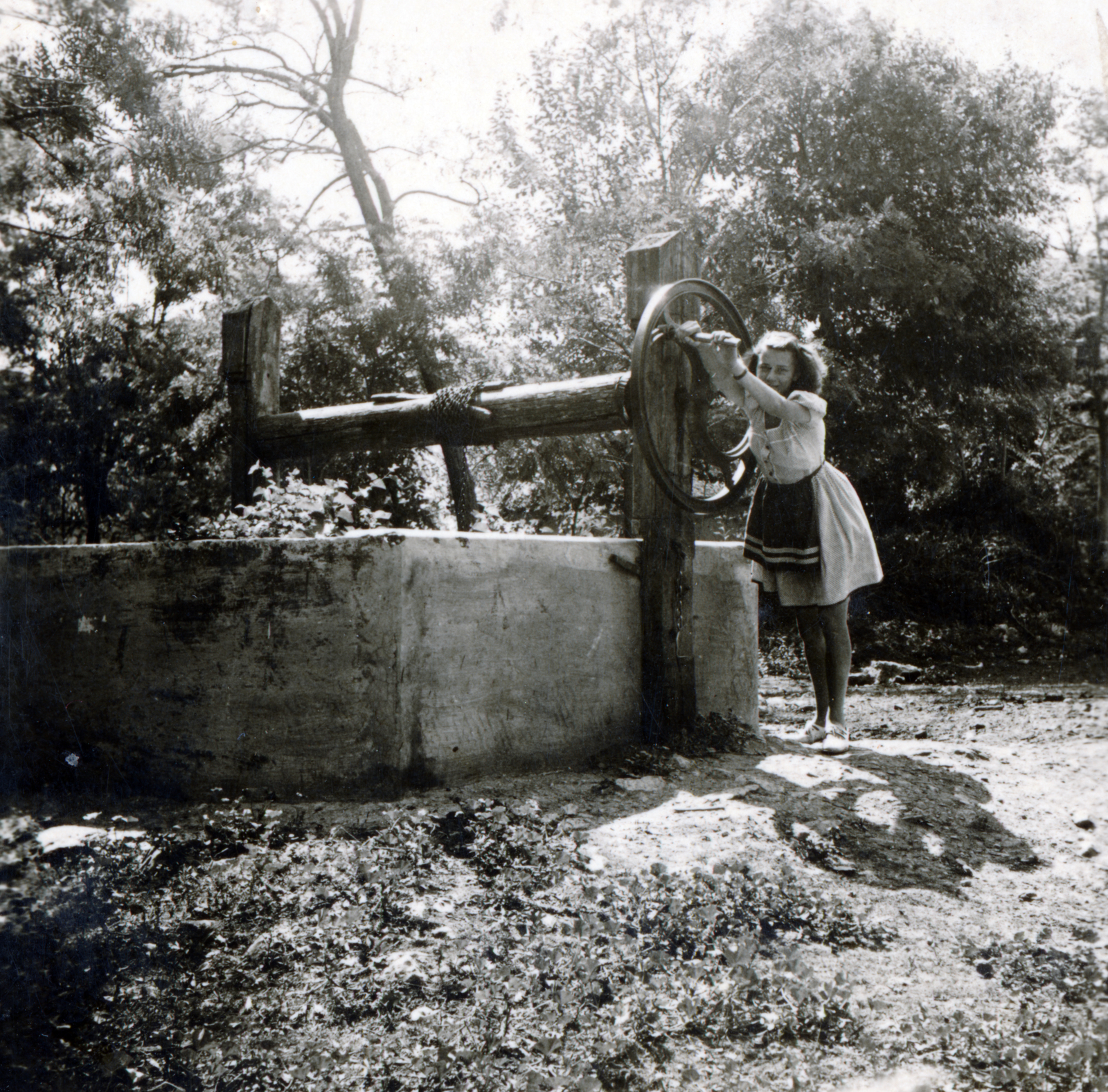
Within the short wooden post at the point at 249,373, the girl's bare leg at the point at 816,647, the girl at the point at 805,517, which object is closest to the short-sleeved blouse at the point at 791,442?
the girl at the point at 805,517

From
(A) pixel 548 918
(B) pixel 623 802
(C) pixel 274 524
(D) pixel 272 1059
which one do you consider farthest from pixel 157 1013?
(C) pixel 274 524

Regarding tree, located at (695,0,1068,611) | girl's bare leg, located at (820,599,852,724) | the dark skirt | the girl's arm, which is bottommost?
girl's bare leg, located at (820,599,852,724)

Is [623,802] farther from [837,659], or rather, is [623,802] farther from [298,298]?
[298,298]

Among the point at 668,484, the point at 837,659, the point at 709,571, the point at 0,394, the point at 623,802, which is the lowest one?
the point at 623,802

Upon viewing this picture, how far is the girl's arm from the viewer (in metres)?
3.77

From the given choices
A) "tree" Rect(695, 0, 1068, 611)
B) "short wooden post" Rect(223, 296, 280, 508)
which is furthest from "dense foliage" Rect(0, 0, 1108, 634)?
"short wooden post" Rect(223, 296, 280, 508)

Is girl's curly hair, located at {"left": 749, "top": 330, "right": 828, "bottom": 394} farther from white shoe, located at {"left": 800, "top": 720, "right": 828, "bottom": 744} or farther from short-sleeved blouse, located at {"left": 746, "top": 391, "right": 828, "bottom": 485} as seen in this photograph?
white shoe, located at {"left": 800, "top": 720, "right": 828, "bottom": 744}

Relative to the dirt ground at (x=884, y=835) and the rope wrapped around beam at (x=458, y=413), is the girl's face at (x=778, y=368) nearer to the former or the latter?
the rope wrapped around beam at (x=458, y=413)

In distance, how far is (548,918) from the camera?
7.63ft

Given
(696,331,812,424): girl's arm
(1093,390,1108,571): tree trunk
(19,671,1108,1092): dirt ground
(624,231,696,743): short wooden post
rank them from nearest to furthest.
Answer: (19,671,1108,1092): dirt ground
(696,331,812,424): girl's arm
(624,231,696,743): short wooden post
(1093,390,1108,571): tree trunk

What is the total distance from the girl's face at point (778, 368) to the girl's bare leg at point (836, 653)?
933 mm

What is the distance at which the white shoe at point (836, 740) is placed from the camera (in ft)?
13.0

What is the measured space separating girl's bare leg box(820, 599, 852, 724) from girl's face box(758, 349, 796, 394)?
36.7 inches

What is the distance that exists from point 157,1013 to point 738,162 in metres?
12.3
